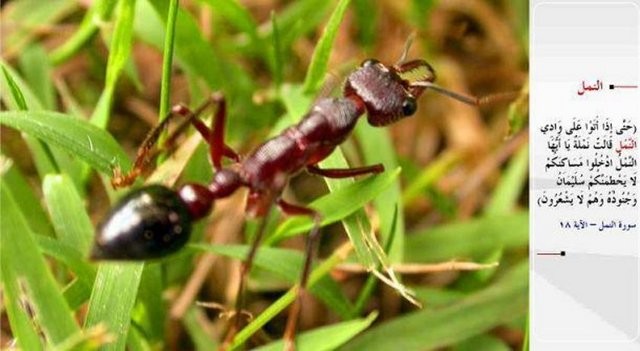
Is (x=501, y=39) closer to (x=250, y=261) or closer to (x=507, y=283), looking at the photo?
(x=507, y=283)

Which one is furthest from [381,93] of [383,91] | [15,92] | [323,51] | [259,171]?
[15,92]

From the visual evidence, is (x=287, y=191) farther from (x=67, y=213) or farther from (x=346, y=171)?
(x=67, y=213)

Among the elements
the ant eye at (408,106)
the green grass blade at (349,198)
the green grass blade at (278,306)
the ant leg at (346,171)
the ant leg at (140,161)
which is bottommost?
the green grass blade at (278,306)

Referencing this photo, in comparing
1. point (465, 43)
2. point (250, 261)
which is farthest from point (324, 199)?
point (465, 43)

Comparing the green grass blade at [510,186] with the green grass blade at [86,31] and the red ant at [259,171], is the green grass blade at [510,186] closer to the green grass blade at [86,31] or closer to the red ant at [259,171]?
the red ant at [259,171]

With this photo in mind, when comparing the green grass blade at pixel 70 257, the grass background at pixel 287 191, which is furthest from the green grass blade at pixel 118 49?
the green grass blade at pixel 70 257

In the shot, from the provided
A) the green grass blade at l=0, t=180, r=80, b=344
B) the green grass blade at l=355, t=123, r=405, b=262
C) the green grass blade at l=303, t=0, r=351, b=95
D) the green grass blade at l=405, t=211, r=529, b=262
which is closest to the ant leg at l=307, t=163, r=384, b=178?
the green grass blade at l=355, t=123, r=405, b=262

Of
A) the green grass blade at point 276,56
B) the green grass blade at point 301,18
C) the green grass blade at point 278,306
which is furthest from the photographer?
the green grass blade at point 301,18

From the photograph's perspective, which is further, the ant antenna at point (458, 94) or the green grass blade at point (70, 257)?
the ant antenna at point (458, 94)
